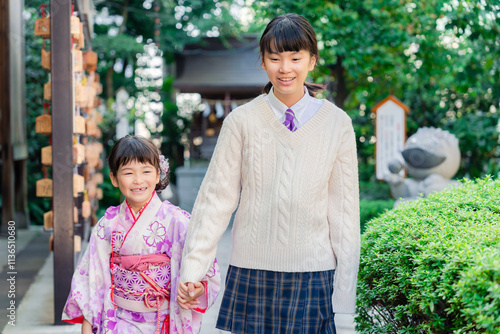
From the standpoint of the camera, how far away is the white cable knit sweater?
2252 mm

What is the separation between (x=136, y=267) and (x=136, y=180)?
0.40 m

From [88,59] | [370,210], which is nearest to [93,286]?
[88,59]

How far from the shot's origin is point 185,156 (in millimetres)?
21453

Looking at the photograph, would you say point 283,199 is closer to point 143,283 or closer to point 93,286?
point 143,283

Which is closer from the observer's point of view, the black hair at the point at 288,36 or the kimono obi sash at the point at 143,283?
the black hair at the point at 288,36

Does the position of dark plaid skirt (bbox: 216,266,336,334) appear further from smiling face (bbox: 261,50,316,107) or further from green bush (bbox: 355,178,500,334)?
smiling face (bbox: 261,50,316,107)

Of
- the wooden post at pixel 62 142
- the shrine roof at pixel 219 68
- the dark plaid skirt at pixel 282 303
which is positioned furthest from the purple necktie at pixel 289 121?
the shrine roof at pixel 219 68

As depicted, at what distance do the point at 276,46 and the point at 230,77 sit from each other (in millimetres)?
17845

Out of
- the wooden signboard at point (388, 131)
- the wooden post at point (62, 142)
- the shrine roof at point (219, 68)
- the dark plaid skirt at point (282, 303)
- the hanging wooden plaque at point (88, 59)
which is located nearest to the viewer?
the dark plaid skirt at point (282, 303)

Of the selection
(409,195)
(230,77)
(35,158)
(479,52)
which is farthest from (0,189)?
(230,77)

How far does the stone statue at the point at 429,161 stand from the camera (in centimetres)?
777

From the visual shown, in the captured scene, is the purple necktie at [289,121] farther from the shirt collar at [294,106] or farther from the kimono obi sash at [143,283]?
the kimono obi sash at [143,283]

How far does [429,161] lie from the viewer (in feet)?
25.5

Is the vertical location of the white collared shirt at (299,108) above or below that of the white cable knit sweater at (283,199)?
above
